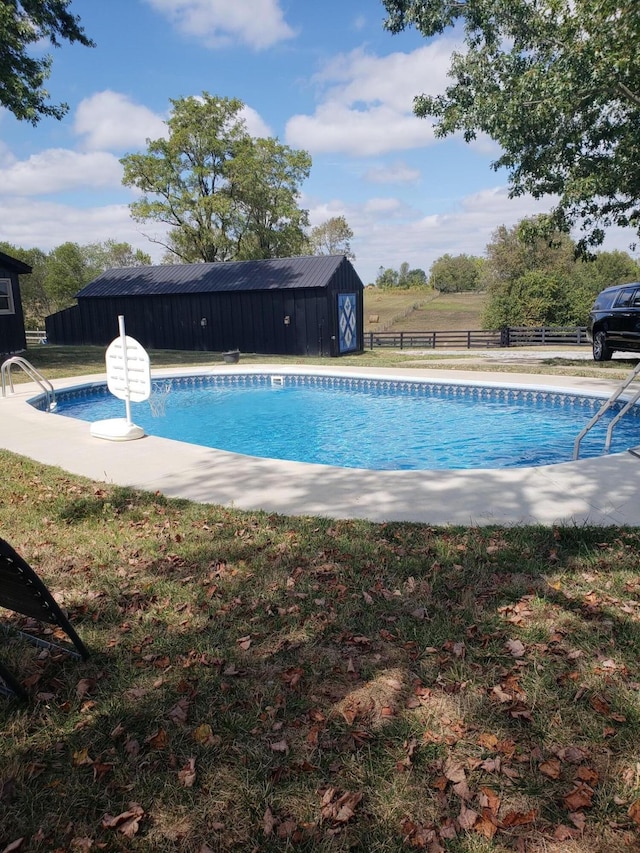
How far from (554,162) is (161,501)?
45.0ft

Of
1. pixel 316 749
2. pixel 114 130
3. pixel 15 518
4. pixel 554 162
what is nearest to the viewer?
pixel 316 749

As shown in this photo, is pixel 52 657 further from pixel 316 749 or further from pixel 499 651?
pixel 499 651

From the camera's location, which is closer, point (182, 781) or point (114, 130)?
point (182, 781)

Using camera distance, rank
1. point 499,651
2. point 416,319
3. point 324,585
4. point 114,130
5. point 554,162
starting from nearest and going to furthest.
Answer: point 499,651 < point 324,585 < point 554,162 < point 114,130 < point 416,319

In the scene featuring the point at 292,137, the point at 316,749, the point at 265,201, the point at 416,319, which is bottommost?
the point at 316,749

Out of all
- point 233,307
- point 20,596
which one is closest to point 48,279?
point 233,307

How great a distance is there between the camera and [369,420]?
11.3 metres

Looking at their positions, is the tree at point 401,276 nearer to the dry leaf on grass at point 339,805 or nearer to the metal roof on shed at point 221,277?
the metal roof on shed at point 221,277

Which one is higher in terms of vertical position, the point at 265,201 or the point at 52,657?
the point at 265,201

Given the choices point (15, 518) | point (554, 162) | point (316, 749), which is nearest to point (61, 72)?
point (554, 162)

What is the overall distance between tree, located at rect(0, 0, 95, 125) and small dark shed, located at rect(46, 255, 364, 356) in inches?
309

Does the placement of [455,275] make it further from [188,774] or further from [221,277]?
[188,774]

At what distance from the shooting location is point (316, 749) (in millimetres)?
2219

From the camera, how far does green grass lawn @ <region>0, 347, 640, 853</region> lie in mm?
1898
